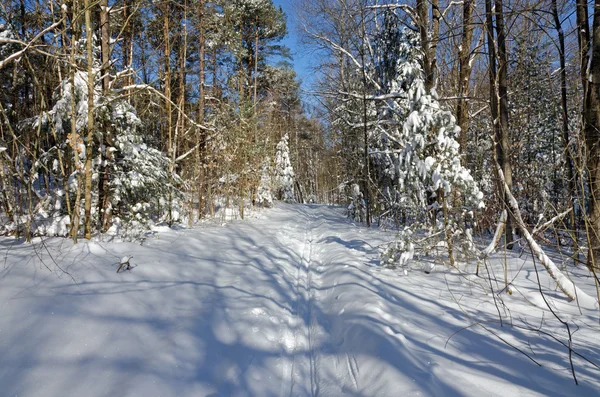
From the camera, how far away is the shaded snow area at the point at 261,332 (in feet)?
8.38

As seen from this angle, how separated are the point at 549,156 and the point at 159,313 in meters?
14.5

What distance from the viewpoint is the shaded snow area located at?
2.55m

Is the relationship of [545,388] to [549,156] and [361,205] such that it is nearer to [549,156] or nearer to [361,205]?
[361,205]

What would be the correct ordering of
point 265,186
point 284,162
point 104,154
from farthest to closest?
point 284,162
point 265,186
point 104,154

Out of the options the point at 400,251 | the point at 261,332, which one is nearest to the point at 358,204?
the point at 400,251

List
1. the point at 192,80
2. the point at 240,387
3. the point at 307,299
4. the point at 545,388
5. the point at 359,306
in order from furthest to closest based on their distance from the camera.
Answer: the point at 192,80, the point at 307,299, the point at 359,306, the point at 240,387, the point at 545,388

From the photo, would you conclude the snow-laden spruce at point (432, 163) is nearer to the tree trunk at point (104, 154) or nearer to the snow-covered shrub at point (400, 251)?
the snow-covered shrub at point (400, 251)

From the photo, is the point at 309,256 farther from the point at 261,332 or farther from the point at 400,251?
the point at 261,332

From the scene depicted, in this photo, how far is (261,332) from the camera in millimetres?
3781

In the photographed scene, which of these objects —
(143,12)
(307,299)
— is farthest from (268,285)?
(143,12)

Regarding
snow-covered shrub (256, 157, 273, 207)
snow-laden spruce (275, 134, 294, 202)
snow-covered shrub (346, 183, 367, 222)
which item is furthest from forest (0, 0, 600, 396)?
snow-laden spruce (275, 134, 294, 202)

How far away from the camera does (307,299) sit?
5.04 metres

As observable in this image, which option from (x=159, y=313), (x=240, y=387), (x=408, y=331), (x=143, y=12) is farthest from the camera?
(x=143, y=12)

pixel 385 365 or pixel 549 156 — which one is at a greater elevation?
pixel 549 156
